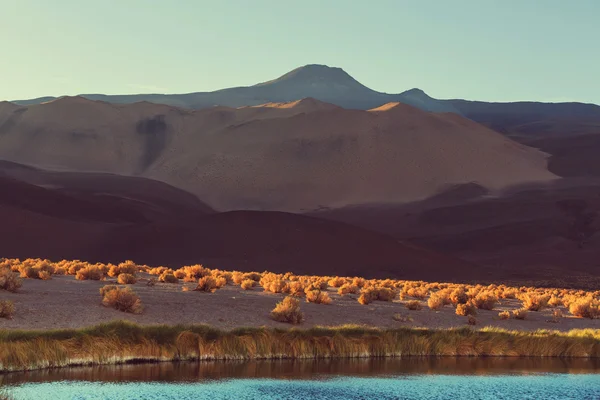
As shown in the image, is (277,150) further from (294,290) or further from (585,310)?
(585,310)

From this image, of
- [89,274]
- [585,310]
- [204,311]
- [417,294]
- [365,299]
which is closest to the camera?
[204,311]

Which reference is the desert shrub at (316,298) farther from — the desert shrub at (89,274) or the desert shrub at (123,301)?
the desert shrub at (89,274)

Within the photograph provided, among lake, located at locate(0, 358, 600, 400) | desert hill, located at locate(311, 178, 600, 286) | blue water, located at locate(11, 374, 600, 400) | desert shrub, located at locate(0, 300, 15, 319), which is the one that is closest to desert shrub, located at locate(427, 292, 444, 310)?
lake, located at locate(0, 358, 600, 400)

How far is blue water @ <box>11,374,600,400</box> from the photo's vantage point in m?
18.9

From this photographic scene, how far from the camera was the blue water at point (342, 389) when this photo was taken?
18859 millimetres

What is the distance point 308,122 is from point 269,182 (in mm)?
25582

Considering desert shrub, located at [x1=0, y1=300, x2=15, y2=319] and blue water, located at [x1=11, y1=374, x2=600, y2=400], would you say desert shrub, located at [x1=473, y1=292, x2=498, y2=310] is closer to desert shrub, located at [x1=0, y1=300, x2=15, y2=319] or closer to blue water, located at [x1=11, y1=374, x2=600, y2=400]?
blue water, located at [x1=11, y1=374, x2=600, y2=400]

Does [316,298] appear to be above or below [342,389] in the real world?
above

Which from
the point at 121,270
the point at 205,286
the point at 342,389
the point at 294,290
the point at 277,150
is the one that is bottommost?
the point at 342,389

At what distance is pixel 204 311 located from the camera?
30.6m

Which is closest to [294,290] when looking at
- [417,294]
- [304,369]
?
[417,294]

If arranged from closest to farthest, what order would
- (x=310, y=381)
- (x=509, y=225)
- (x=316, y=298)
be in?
(x=310, y=381) < (x=316, y=298) < (x=509, y=225)

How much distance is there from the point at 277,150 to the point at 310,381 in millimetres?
137203

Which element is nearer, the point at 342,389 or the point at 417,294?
the point at 342,389
